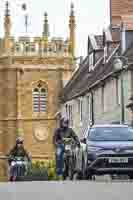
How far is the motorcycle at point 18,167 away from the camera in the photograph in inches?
1031

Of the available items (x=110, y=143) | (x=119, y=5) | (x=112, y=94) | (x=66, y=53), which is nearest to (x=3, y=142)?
(x=66, y=53)

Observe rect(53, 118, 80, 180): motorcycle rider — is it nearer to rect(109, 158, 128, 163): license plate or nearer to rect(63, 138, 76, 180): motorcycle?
rect(63, 138, 76, 180): motorcycle

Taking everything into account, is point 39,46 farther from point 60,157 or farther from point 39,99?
point 60,157

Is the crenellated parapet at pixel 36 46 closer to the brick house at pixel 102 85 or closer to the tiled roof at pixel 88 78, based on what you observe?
the tiled roof at pixel 88 78

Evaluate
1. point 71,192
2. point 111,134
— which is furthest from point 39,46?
point 71,192

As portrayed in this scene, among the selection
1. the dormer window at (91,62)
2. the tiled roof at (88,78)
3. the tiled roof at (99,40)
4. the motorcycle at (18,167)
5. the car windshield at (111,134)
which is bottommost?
the motorcycle at (18,167)

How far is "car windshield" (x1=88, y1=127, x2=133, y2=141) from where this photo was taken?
2177cm

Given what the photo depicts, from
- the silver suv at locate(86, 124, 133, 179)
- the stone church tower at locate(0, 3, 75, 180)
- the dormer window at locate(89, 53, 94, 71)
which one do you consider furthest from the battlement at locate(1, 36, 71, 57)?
the silver suv at locate(86, 124, 133, 179)

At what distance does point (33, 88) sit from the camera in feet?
246

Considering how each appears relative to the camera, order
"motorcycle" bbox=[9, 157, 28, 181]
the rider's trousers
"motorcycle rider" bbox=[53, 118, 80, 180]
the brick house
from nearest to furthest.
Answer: "motorcycle rider" bbox=[53, 118, 80, 180], the rider's trousers, "motorcycle" bbox=[9, 157, 28, 181], the brick house

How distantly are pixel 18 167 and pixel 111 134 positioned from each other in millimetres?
5152

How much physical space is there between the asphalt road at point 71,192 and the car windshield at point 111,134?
3.33 m

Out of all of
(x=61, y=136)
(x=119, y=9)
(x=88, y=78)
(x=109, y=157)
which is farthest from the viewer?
(x=119, y=9)

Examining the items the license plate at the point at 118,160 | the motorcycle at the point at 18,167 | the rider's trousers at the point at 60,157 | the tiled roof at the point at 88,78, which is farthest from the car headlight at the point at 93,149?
the tiled roof at the point at 88,78
